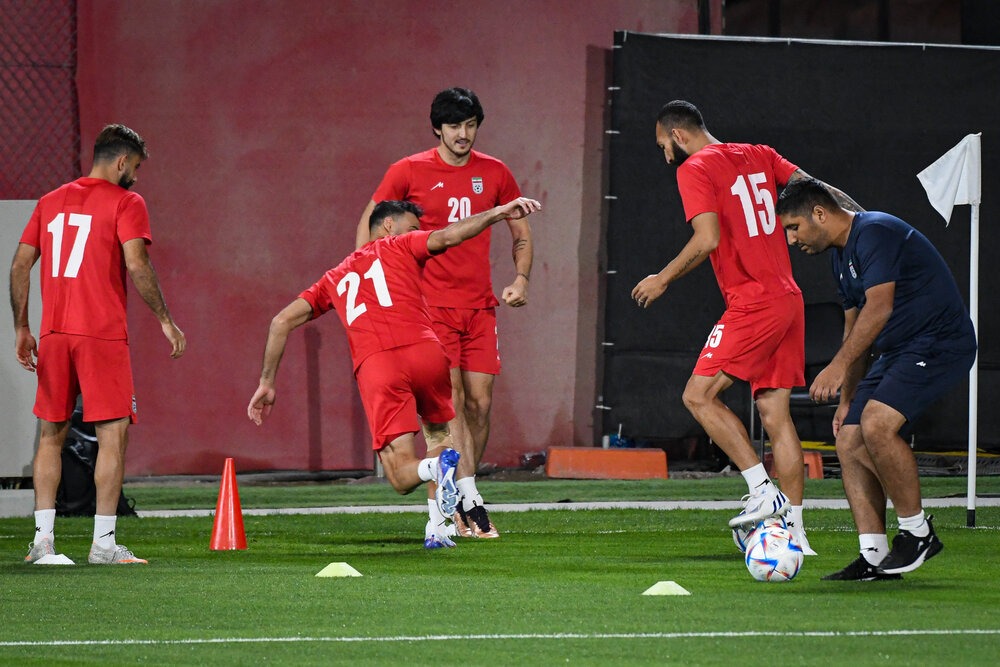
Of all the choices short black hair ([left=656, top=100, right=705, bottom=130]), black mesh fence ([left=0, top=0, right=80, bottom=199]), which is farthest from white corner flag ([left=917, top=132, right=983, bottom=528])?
black mesh fence ([left=0, top=0, right=80, bottom=199])

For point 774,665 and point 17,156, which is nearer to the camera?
point 774,665

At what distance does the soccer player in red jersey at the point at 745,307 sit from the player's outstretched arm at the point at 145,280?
2.30 meters

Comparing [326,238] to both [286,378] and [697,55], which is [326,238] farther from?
[697,55]

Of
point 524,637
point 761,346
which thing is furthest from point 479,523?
point 524,637

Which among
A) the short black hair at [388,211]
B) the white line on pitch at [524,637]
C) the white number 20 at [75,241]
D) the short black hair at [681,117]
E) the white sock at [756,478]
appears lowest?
the white line on pitch at [524,637]

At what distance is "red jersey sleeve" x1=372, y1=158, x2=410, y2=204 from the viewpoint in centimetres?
870

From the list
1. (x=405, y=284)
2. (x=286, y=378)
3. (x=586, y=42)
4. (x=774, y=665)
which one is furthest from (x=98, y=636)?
(x=586, y=42)

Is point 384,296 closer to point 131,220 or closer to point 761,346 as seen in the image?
point 131,220

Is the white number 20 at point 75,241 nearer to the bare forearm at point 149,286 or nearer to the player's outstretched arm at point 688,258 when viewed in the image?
the bare forearm at point 149,286

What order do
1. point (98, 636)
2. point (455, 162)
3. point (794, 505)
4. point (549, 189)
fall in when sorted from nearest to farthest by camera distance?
point (98, 636), point (794, 505), point (455, 162), point (549, 189)

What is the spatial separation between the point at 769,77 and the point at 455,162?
618 cm

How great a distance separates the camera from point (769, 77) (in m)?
14.1

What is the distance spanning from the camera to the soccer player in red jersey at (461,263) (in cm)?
866

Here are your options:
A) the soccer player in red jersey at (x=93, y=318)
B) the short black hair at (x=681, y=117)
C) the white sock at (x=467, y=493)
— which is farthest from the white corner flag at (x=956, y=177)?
the soccer player in red jersey at (x=93, y=318)
